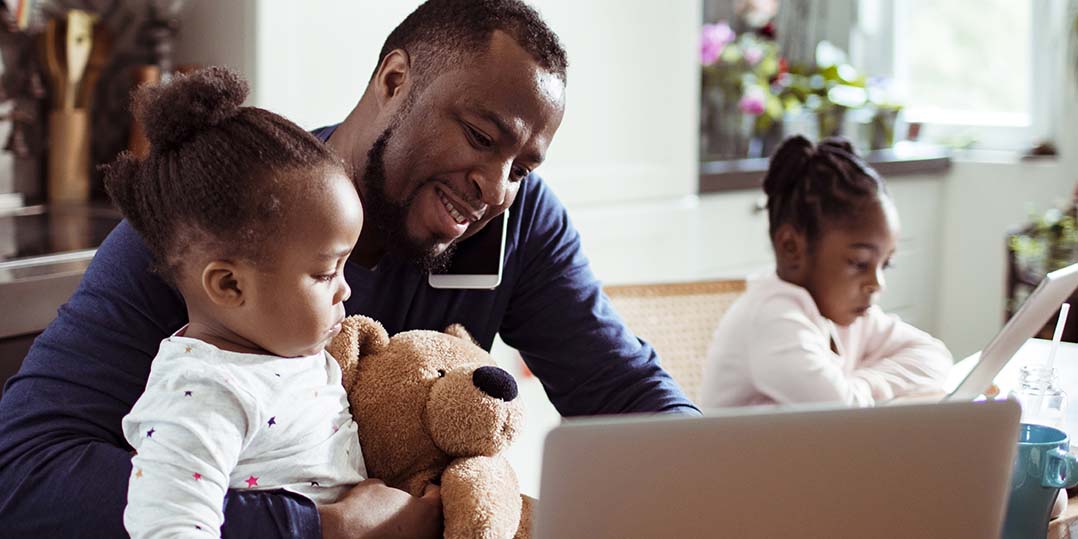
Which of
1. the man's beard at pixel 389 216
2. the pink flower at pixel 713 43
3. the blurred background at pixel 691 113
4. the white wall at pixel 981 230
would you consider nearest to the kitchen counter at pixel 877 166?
the blurred background at pixel 691 113

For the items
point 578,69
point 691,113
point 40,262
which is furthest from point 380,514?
point 691,113

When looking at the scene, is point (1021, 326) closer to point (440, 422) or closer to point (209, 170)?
point (440, 422)

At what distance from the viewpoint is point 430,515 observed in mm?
1133

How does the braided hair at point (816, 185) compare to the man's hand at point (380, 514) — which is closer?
the man's hand at point (380, 514)

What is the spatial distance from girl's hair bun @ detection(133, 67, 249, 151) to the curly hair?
0.32 meters

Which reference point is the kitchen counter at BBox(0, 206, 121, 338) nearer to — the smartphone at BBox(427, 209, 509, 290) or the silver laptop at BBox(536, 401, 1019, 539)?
the smartphone at BBox(427, 209, 509, 290)

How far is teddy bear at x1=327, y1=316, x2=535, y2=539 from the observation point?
113 cm

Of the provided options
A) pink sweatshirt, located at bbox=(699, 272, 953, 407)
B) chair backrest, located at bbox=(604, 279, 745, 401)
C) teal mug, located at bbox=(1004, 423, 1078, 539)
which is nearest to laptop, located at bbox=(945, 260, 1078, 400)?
teal mug, located at bbox=(1004, 423, 1078, 539)

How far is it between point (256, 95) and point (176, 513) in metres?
1.27

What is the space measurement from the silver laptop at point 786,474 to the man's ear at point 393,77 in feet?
2.38

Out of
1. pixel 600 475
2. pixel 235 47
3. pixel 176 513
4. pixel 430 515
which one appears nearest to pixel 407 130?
pixel 430 515

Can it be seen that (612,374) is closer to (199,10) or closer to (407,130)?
(407,130)

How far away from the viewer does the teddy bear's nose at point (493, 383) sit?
1.16 m

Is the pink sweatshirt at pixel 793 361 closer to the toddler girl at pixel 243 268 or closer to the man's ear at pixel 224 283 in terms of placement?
the toddler girl at pixel 243 268
